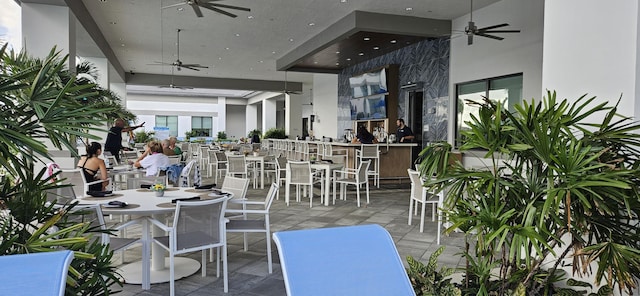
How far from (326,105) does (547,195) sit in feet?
50.7

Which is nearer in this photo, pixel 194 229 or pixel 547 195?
pixel 547 195

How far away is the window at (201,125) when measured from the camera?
31.6 metres

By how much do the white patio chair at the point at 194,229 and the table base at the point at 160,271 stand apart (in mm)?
431

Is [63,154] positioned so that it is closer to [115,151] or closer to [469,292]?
[115,151]

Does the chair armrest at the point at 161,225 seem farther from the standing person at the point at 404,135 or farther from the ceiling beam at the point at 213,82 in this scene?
the ceiling beam at the point at 213,82

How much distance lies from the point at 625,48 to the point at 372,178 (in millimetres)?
7723

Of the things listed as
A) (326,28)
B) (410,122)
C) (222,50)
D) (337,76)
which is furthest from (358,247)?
(337,76)

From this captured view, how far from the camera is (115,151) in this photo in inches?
348

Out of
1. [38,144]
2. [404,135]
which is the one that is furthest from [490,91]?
[38,144]

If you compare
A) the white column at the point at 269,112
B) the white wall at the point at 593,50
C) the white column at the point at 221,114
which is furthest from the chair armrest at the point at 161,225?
the white column at the point at 221,114

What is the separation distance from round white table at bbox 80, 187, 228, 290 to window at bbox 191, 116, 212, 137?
2849 centimetres

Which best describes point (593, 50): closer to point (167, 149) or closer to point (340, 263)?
point (340, 263)

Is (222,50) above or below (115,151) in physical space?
above

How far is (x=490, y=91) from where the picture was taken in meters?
8.82
